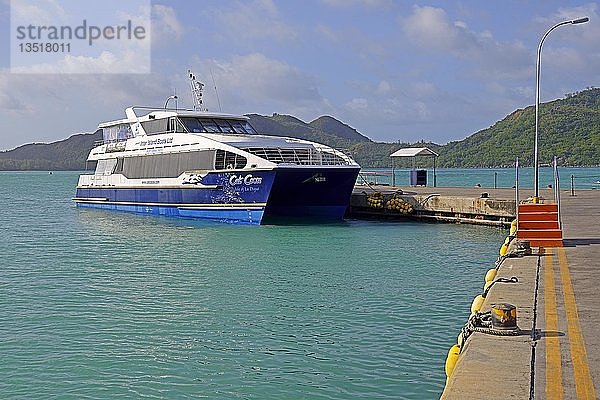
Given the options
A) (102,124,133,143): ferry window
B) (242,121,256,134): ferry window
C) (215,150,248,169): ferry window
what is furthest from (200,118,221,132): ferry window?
(102,124,133,143): ferry window

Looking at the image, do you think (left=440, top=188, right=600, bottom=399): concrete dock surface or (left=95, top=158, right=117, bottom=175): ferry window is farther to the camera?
(left=95, top=158, right=117, bottom=175): ferry window

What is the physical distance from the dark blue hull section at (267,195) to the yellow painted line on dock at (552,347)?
16993 mm

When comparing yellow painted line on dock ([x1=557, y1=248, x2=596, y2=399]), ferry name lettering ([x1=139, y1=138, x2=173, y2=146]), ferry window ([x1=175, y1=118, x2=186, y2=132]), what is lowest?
yellow painted line on dock ([x1=557, y1=248, x2=596, y2=399])

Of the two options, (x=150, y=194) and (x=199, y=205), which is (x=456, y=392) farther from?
(x=150, y=194)

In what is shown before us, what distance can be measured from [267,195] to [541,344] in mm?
20452

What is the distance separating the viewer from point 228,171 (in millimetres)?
27547

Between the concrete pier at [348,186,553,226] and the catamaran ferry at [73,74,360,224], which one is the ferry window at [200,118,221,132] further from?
the concrete pier at [348,186,553,226]

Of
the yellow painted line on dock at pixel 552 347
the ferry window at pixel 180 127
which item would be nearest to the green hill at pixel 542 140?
the ferry window at pixel 180 127

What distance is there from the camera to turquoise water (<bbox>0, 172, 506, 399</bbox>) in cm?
862

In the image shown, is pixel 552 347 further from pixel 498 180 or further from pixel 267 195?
pixel 498 180

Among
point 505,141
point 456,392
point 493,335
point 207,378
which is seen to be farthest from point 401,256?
point 505,141

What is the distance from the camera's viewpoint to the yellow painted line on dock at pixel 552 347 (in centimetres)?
539

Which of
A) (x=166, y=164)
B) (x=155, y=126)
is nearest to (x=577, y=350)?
(x=166, y=164)

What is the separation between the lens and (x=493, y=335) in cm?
689
